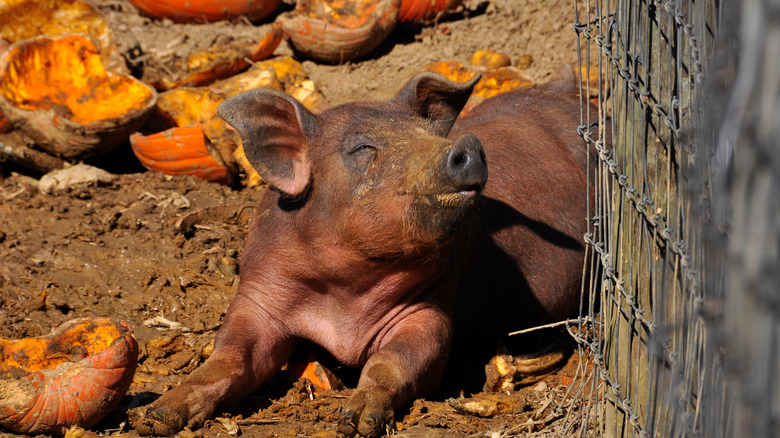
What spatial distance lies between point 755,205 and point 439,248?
2718 millimetres

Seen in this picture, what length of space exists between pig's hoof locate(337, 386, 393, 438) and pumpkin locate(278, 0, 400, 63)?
15.9 feet

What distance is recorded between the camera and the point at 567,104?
621 centimetres

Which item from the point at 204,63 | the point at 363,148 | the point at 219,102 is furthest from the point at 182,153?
the point at 363,148

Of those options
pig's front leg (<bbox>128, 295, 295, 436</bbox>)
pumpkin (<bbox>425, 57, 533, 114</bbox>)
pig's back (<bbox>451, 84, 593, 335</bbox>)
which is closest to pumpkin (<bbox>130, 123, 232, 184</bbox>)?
pig's back (<bbox>451, 84, 593, 335</bbox>)

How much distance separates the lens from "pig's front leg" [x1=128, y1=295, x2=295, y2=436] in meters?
3.71

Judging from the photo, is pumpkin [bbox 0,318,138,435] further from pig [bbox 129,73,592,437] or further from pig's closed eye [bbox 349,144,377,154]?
pig's closed eye [bbox 349,144,377,154]

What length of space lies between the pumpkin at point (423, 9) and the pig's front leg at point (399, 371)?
4.68 metres

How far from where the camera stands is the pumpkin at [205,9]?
28.1 feet

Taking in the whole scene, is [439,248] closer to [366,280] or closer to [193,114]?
[366,280]

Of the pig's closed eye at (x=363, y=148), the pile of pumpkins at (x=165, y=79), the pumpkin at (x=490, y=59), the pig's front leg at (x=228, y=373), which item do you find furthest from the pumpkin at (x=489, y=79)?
the pig's front leg at (x=228, y=373)

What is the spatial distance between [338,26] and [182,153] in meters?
2.34

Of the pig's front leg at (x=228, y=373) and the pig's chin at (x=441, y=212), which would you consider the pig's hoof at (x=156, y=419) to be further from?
the pig's chin at (x=441, y=212)

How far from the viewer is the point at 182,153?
260 inches

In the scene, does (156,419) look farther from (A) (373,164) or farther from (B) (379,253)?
(A) (373,164)
